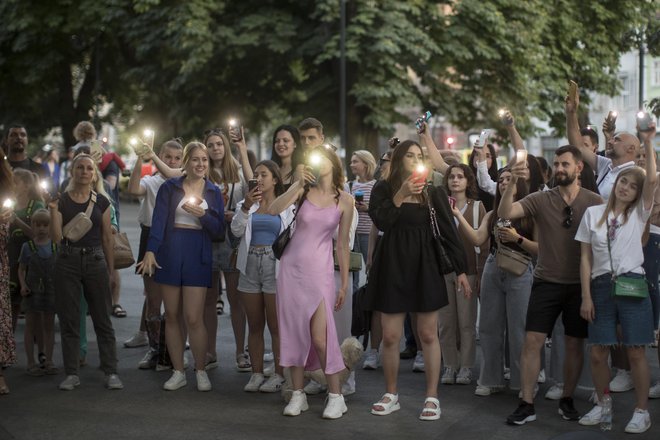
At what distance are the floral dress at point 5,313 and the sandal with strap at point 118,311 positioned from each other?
13.4ft

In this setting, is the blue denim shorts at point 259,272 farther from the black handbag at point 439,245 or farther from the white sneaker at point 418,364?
→ the white sneaker at point 418,364

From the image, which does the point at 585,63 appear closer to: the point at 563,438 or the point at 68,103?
the point at 68,103

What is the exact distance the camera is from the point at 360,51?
27.5 metres

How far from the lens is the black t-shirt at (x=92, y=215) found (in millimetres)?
9344

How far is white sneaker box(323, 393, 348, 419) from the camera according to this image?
8.16 metres

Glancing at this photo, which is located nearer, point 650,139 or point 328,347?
point 650,139

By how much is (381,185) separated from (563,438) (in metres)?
3.99

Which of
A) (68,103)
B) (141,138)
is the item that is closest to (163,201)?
(141,138)

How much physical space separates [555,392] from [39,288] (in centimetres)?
445

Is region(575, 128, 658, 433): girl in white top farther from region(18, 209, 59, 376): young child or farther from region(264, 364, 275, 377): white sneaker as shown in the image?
region(18, 209, 59, 376): young child

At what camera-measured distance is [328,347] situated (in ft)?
27.2

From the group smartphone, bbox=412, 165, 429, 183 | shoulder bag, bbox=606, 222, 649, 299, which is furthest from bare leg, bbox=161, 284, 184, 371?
shoulder bag, bbox=606, 222, 649, 299

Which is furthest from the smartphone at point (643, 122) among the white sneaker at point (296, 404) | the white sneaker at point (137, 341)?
the white sneaker at point (137, 341)

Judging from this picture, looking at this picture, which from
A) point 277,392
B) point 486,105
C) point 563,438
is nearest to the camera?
point 563,438
